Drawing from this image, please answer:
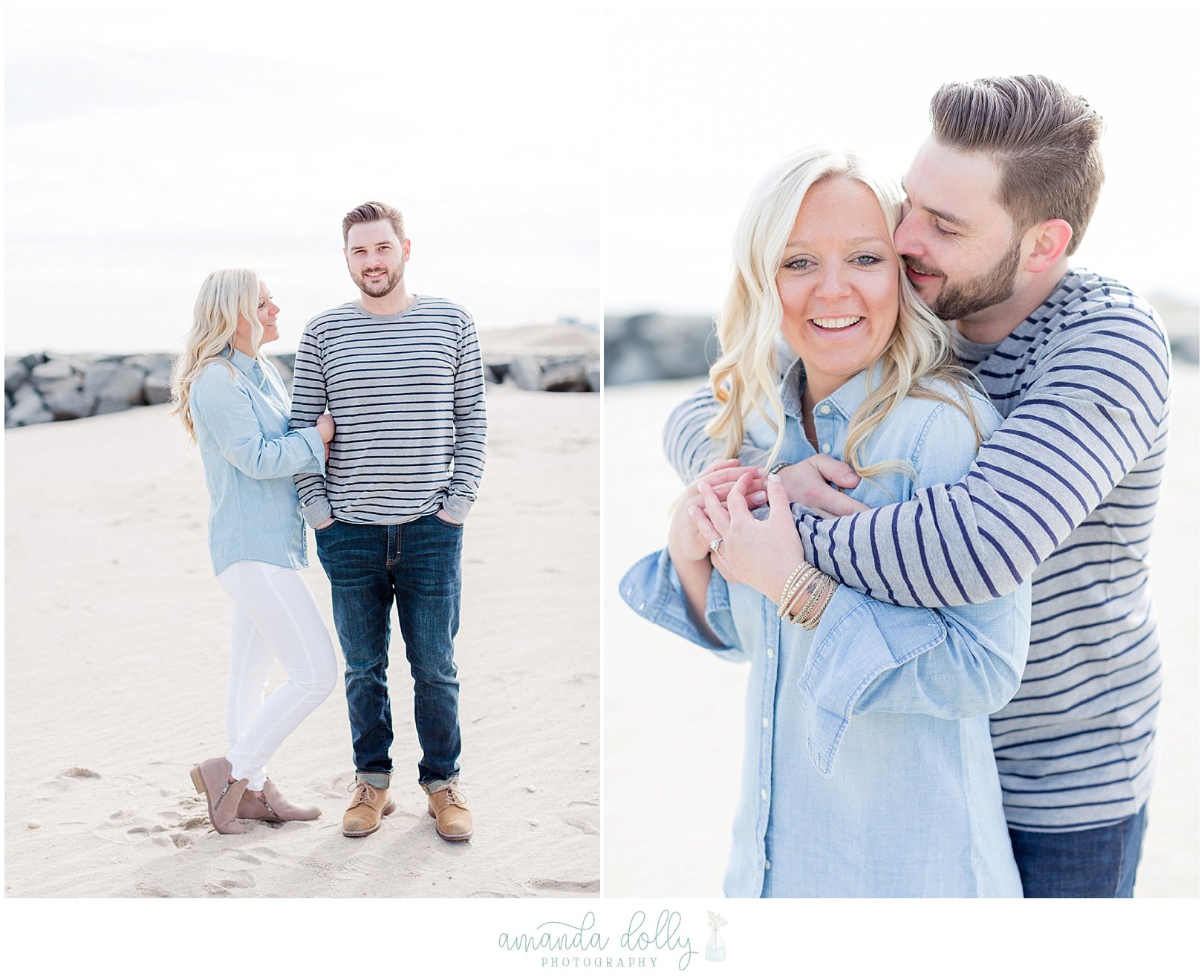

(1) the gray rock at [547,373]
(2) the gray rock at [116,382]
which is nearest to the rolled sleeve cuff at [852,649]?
(1) the gray rock at [547,373]

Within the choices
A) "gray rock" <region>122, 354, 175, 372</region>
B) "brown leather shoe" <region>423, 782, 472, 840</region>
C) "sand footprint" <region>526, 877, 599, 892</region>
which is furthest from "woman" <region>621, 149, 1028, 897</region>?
"gray rock" <region>122, 354, 175, 372</region>

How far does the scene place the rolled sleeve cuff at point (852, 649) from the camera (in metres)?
1.63

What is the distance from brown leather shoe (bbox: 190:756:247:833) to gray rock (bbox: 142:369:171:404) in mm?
4296

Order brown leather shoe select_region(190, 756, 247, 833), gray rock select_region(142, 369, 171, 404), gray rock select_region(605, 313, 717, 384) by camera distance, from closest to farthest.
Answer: brown leather shoe select_region(190, 756, 247, 833), gray rock select_region(142, 369, 171, 404), gray rock select_region(605, 313, 717, 384)

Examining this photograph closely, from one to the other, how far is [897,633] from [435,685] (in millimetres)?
1755

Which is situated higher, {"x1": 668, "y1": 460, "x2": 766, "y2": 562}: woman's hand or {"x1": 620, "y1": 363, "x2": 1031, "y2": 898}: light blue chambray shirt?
{"x1": 668, "y1": 460, "x2": 766, "y2": 562}: woman's hand

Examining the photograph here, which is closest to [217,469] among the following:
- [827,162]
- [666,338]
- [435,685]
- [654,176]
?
[435,685]

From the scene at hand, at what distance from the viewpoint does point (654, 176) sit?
689 cm

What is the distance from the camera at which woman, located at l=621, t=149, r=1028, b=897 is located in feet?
5.45

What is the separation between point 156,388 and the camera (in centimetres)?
698

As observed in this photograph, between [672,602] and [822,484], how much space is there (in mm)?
484
